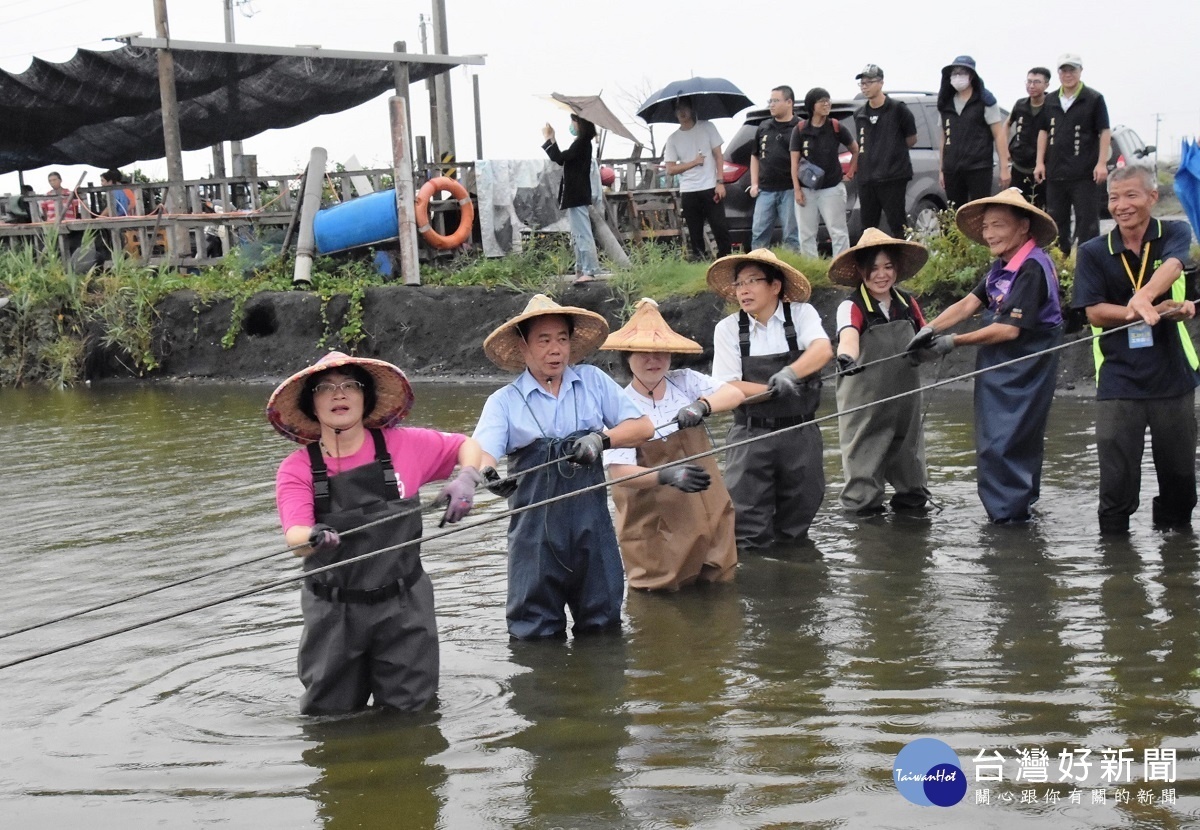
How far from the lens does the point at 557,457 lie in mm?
6059

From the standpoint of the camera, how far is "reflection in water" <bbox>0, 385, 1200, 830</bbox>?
457 centimetres

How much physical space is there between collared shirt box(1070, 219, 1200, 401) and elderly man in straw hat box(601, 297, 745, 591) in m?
1.89

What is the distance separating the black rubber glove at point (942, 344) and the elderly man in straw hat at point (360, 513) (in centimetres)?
334

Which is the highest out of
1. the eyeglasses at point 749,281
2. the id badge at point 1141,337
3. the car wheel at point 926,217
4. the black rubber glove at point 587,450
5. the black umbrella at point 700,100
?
the black umbrella at point 700,100

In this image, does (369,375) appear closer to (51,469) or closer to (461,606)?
(461,606)

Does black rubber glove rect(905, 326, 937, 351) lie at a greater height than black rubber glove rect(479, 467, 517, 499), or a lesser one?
greater

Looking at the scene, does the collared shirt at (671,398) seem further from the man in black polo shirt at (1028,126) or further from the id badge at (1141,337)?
the man in black polo shirt at (1028,126)

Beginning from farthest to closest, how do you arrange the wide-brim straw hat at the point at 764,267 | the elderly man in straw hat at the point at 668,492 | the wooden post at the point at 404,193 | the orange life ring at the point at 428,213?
the orange life ring at the point at 428,213 → the wooden post at the point at 404,193 → the wide-brim straw hat at the point at 764,267 → the elderly man in straw hat at the point at 668,492

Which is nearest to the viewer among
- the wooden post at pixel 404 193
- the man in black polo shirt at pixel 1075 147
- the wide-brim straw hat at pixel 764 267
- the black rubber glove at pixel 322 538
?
the black rubber glove at pixel 322 538

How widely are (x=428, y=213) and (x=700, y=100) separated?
393 centimetres

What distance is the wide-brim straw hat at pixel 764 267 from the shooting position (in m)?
7.41

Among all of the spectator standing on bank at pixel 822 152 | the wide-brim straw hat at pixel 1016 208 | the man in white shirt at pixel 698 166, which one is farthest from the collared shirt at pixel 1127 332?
the man in white shirt at pixel 698 166

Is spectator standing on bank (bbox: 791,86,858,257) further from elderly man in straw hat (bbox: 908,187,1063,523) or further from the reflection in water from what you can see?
elderly man in straw hat (bbox: 908,187,1063,523)

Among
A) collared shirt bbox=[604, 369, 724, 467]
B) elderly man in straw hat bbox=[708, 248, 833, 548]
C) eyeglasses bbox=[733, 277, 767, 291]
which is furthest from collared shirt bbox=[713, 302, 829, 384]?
collared shirt bbox=[604, 369, 724, 467]
